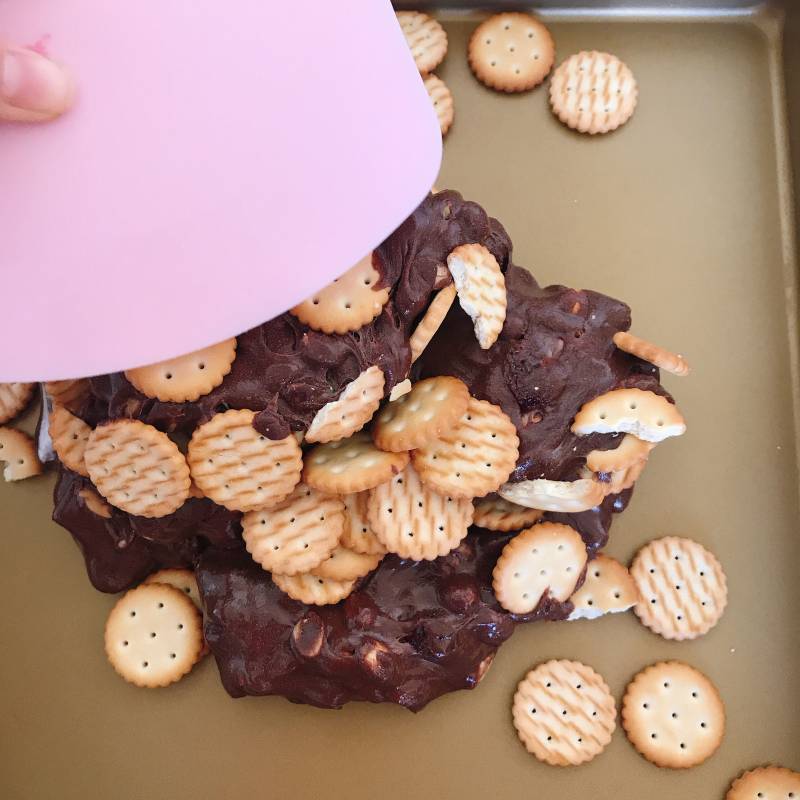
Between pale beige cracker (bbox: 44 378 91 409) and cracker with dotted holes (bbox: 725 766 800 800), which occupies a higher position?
pale beige cracker (bbox: 44 378 91 409)

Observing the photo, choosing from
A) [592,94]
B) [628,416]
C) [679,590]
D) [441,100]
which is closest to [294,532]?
[628,416]

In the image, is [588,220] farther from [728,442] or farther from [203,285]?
[203,285]

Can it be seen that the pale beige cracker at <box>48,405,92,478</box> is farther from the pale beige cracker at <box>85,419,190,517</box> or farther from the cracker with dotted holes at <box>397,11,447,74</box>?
the cracker with dotted holes at <box>397,11,447,74</box>

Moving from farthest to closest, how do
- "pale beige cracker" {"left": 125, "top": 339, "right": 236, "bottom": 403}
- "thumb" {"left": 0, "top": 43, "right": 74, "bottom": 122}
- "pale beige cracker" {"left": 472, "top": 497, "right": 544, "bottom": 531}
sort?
"pale beige cracker" {"left": 472, "top": 497, "right": 544, "bottom": 531}, "pale beige cracker" {"left": 125, "top": 339, "right": 236, "bottom": 403}, "thumb" {"left": 0, "top": 43, "right": 74, "bottom": 122}

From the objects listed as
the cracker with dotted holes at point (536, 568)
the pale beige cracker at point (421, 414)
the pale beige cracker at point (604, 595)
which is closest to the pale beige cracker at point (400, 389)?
the pale beige cracker at point (421, 414)

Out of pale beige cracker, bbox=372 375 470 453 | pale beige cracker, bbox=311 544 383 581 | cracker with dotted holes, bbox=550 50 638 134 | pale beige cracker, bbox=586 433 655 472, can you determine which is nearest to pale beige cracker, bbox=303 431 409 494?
pale beige cracker, bbox=372 375 470 453

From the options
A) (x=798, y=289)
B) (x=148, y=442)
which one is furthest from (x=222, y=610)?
(x=798, y=289)

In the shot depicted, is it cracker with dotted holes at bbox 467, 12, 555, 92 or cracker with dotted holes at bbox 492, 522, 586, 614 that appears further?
cracker with dotted holes at bbox 467, 12, 555, 92
